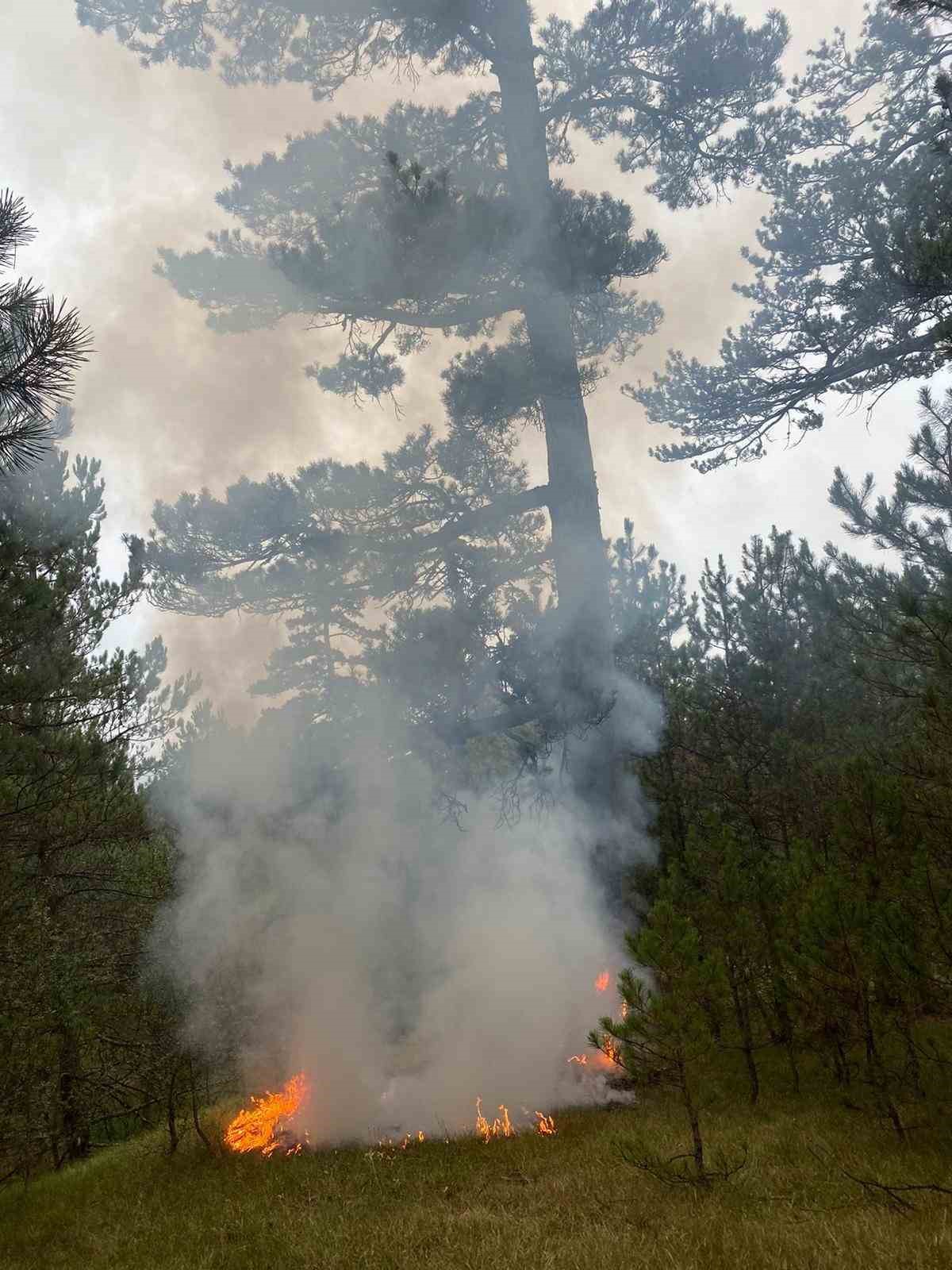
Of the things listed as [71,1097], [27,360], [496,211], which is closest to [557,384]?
[496,211]

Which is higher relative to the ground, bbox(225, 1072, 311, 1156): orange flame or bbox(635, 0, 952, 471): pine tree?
bbox(635, 0, 952, 471): pine tree

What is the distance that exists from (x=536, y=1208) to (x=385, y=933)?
527 cm

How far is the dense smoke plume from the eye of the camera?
10.4 meters

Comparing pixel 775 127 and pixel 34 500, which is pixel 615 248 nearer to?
pixel 775 127

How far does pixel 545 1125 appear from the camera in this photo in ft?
29.9

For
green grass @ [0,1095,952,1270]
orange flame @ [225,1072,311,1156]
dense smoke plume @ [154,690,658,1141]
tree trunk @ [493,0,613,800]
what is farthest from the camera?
tree trunk @ [493,0,613,800]

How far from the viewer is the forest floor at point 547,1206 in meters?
5.09

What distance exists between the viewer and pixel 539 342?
1279 cm

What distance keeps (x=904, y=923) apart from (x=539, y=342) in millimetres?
9319

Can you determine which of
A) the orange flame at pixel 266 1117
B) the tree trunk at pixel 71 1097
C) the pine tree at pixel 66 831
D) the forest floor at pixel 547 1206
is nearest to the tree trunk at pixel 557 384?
the forest floor at pixel 547 1206

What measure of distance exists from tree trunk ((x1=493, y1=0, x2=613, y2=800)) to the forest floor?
4.97 metres

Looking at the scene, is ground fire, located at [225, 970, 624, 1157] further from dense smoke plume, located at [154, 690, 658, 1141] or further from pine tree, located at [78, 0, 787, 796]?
pine tree, located at [78, 0, 787, 796]

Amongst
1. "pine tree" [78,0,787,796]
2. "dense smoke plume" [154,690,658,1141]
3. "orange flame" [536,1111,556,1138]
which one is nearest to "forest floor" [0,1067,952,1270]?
"orange flame" [536,1111,556,1138]

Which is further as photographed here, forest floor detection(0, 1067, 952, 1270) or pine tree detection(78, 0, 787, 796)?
pine tree detection(78, 0, 787, 796)
